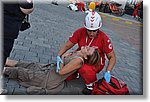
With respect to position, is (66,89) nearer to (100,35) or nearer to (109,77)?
(109,77)

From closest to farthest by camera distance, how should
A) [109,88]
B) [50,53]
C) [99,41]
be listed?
[109,88]
[99,41]
[50,53]

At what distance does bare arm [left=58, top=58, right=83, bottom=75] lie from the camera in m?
3.85

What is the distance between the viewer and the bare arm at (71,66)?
12.6 feet

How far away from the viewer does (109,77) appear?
12.8ft

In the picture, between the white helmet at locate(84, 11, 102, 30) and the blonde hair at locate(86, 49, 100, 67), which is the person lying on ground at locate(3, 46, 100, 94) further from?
the white helmet at locate(84, 11, 102, 30)

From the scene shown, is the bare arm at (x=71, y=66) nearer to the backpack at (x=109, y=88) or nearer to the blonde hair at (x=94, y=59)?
the blonde hair at (x=94, y=59)

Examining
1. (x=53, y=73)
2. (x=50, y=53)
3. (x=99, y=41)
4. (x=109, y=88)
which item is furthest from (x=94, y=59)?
(x=50, y=53)

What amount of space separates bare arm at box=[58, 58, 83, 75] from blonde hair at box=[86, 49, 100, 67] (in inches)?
6.1

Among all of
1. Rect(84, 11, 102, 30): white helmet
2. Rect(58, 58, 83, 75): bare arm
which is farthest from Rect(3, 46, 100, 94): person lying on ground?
Rect(84, 11, 102, 30): white helmet

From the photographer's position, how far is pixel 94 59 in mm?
3977

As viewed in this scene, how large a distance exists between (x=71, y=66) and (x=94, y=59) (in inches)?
12.7

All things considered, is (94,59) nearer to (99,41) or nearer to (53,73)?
(99,41)

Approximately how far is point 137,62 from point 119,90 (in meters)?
2.50

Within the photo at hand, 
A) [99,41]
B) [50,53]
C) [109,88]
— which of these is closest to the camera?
[109,88]
